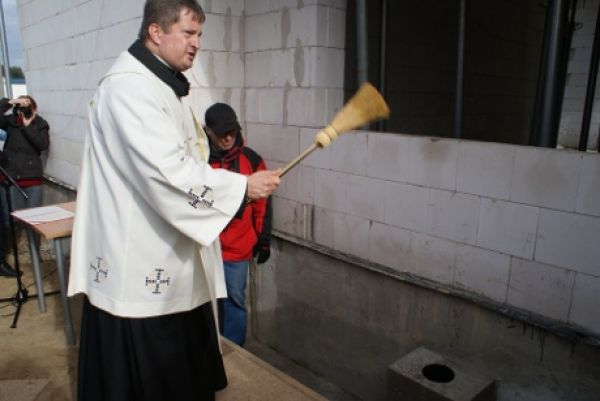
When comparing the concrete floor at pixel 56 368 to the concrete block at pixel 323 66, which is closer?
the concrete floor at pixel 56 368

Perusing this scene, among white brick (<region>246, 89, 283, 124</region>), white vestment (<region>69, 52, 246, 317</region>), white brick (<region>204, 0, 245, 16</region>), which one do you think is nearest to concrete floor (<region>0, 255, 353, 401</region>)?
white vestment (<region>69, 52, 246, 317</region>)

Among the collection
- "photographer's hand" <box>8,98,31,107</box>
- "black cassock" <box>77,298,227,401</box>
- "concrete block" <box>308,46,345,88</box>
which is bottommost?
"black cassock" <box>77,298,227,401</box>

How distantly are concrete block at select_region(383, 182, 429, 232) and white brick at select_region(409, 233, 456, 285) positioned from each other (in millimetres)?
96

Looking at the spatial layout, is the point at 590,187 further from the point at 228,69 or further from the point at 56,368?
the point at 56,368

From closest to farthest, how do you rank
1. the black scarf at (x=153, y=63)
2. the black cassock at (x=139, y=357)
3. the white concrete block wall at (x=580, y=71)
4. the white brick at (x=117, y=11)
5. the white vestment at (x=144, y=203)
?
the white vestment at (x=144, y=203) < the black scarf at (x=153, y=63) < the black cassock at (x=139, y=357) < the white brick at (x=117, y=11) < the white concrete block wall at (x=580, y=71)

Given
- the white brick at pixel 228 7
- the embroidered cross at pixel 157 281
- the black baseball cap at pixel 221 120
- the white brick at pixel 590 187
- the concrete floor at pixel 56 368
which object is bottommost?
the concrete floor at pixel 56 368

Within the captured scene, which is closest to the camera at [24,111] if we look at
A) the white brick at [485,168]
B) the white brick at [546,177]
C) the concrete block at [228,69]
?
the concrete block at [228,69]

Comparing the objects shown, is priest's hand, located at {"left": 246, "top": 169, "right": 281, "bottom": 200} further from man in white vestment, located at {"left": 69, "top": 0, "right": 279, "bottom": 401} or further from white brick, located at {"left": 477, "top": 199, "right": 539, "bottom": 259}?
white brick, located at {"left": 477, "top": 199, "right": 539, "bottom": 259}

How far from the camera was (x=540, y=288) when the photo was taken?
2662 millimetres

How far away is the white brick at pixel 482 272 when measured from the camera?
2.82 meters

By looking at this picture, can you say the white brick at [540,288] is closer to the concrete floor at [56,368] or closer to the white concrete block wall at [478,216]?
the white concrete block wall at [478,216]

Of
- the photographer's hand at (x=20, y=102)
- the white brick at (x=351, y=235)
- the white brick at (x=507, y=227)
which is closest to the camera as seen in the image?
the white brick at (x=507, y=227)

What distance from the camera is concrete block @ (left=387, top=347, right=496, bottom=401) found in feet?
8.96

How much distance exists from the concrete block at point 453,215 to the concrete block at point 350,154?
625 millimetres
